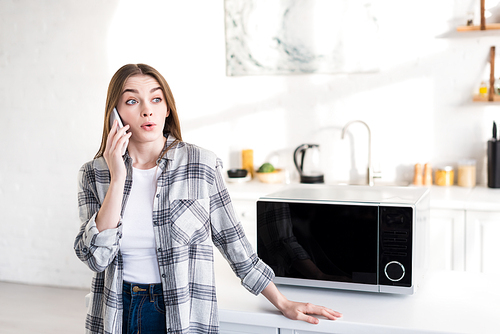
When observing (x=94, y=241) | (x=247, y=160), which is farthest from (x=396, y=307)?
(x=247, y=160)

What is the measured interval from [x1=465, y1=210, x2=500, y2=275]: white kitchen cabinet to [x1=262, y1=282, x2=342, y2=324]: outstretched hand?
1.80 meters

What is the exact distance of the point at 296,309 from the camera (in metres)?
1.23

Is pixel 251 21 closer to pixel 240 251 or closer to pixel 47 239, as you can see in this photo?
pixel 47 239

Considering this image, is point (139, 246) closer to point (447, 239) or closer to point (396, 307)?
point (396, 307)

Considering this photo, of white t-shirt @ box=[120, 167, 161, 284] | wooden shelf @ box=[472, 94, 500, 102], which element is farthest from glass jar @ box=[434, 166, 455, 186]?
white t-shirt @ box=[120, 167, 161, 284]

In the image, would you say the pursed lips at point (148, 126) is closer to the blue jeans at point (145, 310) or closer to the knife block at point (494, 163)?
the blue jeans at point (145, 310)

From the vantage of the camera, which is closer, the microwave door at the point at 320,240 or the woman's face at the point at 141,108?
the woman's face at the point at 141,108

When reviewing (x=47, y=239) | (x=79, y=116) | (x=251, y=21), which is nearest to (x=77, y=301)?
(x=47, y=239)

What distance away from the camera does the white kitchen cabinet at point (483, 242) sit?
2.68m

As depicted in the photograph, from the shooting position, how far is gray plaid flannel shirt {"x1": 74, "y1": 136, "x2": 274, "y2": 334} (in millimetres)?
1171

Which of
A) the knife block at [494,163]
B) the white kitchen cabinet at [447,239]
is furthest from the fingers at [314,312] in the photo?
the knife block at [494,163]

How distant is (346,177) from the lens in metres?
3.54

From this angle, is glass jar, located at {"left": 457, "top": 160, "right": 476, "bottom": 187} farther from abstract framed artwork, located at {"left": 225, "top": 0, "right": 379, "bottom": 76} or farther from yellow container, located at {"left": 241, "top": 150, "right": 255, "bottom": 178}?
→ yellow container, located at {"left": 241, "top": 150, "right": 255, "bottom": 178}

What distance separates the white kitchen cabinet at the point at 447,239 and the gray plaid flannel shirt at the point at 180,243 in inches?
71.6
